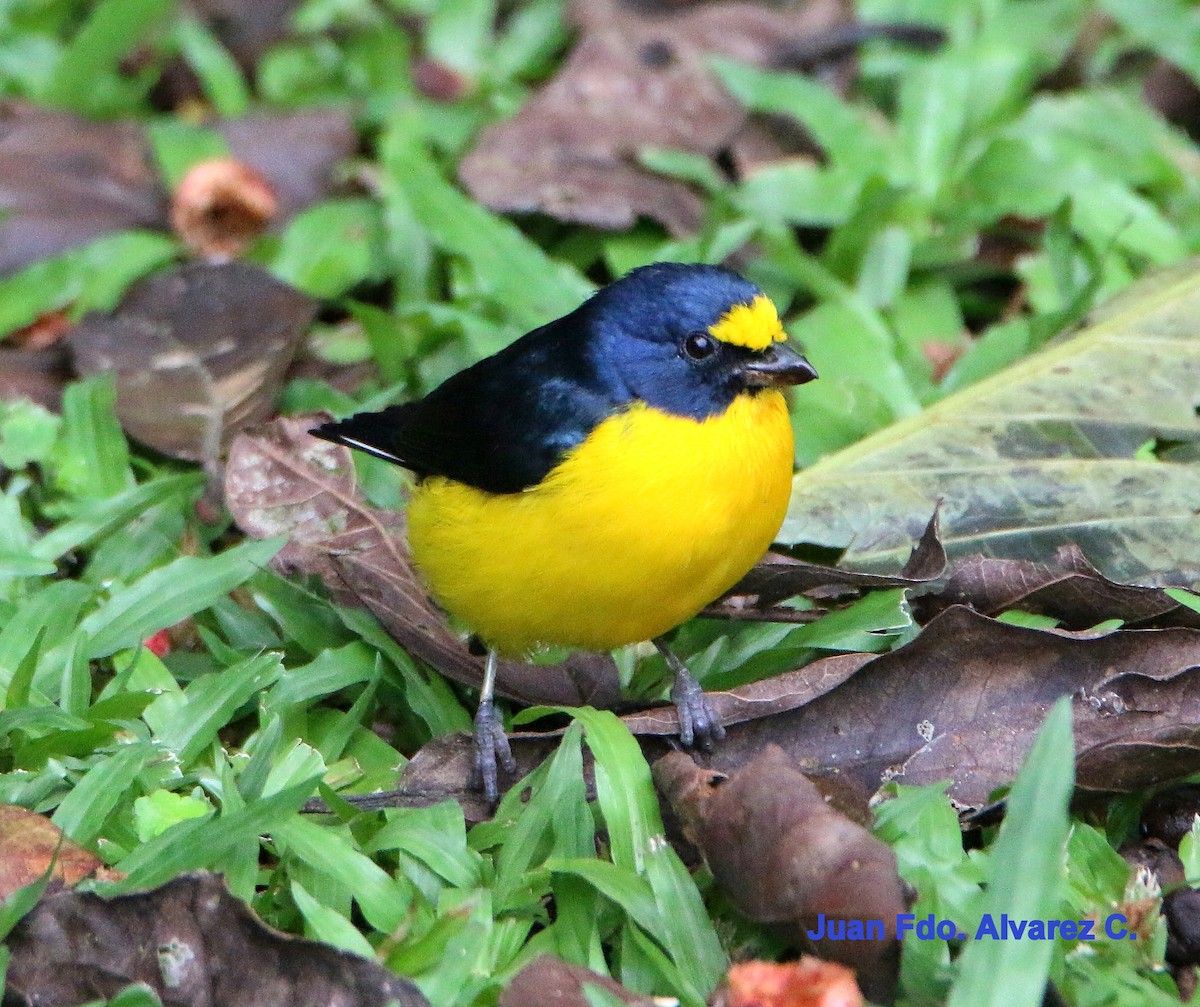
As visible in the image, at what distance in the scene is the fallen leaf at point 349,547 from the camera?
3.88 metres

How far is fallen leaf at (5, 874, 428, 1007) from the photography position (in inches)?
107

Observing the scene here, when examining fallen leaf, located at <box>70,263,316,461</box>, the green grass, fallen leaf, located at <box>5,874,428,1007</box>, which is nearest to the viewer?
fallen leaf, located at <box>5,874,428,1007</box>

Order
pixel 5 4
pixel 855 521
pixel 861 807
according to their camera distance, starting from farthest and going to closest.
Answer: pixel 5 4, pixel 855 521, pixel 861 807

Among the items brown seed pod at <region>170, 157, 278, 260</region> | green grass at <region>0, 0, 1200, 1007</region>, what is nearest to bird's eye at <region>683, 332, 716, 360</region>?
green grass at <region>0, 0, 1200, 1007</region>

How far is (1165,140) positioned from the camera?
5.88m

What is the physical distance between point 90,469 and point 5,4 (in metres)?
3.11

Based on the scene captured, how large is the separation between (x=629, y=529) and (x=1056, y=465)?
146cm

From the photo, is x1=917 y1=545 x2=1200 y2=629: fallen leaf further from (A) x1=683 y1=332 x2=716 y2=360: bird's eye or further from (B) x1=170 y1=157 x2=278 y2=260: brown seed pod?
(B) x1=170 y1=157 x2=278 y2=260: brown seed pod

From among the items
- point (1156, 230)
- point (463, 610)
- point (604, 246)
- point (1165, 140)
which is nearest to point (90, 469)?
point (463, 610)

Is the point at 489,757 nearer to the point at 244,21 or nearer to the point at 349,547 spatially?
the point at 349,547

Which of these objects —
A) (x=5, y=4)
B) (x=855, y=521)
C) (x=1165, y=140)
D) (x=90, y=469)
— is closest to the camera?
(x=855, y=521)

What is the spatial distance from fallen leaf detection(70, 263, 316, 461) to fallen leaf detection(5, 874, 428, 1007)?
6.63ft

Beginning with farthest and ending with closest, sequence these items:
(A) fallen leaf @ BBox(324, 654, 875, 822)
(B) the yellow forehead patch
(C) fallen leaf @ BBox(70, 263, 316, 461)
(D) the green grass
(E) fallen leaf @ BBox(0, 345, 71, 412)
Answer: (E) fallen leaf @ BBox(0, 345, 71, 412)
(C) fallen leaf @ BBox(70, 263, 316, 461)
(B) the yellow forehead patch
(A) fallen leaf @ BBox(324, 654, 875, 822)
(D) the green grass

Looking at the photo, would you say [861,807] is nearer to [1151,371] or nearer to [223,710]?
[223,710]
